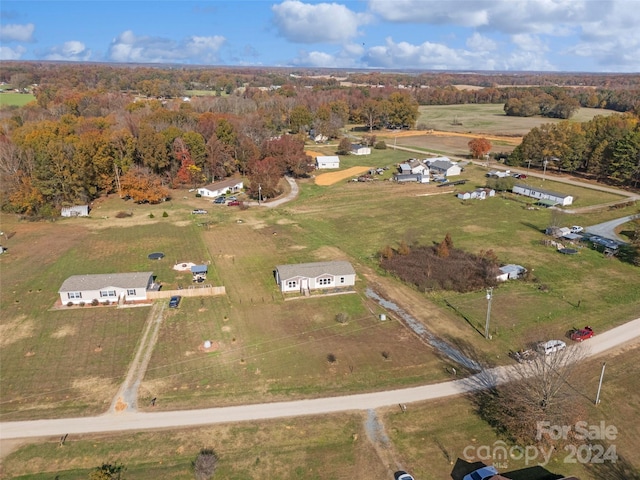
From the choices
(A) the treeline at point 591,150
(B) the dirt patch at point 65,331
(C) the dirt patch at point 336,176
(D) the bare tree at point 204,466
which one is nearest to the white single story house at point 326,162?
(C) the dirt patch at point 336,176

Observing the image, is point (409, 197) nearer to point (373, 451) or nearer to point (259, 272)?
point (259, 272)

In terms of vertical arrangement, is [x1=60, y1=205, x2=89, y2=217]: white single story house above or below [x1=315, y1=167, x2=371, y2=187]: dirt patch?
below

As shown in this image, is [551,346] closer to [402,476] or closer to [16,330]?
[402,476]

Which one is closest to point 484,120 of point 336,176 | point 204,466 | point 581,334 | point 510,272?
point 336,176

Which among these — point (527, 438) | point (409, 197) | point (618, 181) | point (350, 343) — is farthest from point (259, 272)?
point (618, 181)

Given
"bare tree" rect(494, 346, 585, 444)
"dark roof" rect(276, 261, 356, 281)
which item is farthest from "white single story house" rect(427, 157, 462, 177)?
"bare tree" rect(494, 346, 585, 444)

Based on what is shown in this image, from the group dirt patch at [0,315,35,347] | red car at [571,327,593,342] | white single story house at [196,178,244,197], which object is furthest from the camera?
white single story house at [196,178,244,197]

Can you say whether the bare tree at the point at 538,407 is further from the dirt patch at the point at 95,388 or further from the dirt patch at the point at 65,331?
the dirt patch at the point at 65,331

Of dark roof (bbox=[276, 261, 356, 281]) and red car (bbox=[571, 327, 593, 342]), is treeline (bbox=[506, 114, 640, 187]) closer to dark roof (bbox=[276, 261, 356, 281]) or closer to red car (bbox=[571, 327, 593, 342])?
red car (bbox=[571, 327, 593, 342])
